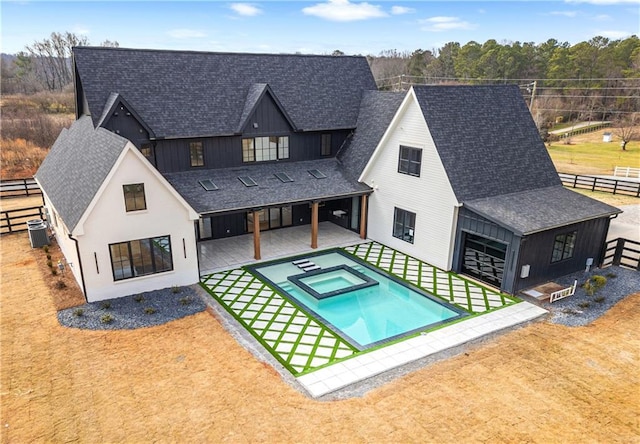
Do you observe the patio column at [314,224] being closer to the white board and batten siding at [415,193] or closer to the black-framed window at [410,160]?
the white board and batten siding at [415,193]

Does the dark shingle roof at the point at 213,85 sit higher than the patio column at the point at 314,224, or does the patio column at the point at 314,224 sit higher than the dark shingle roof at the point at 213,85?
the dark shingle roof at the point at 213,85

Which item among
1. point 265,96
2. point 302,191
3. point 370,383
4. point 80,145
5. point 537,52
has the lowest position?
point 370,383

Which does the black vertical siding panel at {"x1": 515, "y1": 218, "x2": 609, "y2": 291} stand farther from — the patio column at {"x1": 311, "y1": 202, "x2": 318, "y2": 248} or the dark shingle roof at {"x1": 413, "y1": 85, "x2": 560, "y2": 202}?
the patio column at {"x1": 311, "y1": 202, "x2": 318, "y2": 248}

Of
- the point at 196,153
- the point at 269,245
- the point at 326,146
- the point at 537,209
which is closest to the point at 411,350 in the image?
the point at 537,209

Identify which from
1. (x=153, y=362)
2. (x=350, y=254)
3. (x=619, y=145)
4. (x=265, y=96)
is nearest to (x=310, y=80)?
(x=265, y=96)

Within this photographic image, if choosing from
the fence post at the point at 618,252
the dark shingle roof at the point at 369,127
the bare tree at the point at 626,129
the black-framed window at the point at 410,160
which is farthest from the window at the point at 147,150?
the bare tree at the point at 626,129

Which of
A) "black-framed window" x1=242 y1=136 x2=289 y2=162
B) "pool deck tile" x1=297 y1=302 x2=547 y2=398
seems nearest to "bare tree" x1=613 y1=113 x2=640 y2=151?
"black-framed window" x1=242 y1=136 x2=289 y2=162

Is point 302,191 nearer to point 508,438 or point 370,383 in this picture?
point 370,383
